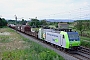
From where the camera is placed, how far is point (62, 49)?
26.4 m

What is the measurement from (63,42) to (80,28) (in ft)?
74.5

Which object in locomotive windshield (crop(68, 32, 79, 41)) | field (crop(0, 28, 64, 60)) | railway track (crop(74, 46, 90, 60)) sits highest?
locomotive windshield (crop(68, 32, 79, 41))

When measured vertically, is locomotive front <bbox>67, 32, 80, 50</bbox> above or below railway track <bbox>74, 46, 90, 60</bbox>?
above

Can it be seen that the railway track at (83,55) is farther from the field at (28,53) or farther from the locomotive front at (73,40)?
the field at (28,53)

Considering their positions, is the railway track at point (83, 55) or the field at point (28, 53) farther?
the railway track at point (83, 55)

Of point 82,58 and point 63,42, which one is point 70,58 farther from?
point 63,42

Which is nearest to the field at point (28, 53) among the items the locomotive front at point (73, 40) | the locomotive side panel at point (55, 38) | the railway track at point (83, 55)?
the locomotive side panel at point (55, 38)

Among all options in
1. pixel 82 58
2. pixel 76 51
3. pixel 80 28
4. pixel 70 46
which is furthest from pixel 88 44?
pixel 80 28

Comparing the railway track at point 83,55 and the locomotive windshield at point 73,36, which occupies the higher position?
the locomotive windshield at point 73,36

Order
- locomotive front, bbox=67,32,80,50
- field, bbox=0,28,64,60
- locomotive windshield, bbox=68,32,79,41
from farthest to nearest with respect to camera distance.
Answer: locomotive windshield, bbox=68,32,79,41
locomotive front, bbox=67,32,80,50
field, bbox=0,28,64,60

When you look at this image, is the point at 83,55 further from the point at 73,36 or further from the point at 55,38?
the point at 55,38

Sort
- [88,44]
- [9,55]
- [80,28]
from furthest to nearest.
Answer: [80,28] → [88,44] → [9,55]

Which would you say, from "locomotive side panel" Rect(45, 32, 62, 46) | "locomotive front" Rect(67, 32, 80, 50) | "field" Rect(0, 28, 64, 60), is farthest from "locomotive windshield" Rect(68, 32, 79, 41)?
"field" Rect(0, 28, 64, 60)

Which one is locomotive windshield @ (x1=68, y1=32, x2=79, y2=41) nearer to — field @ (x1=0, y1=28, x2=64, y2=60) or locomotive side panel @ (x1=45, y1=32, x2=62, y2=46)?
locomotive side panel @ (x1=45, y1=32, x2=62, y2=46)
